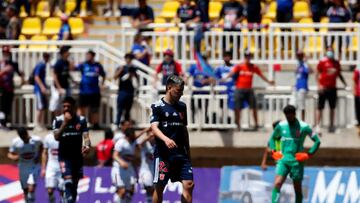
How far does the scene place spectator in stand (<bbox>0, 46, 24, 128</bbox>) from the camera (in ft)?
84.9

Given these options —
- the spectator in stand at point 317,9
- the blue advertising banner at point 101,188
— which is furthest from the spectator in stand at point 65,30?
the spectator in stand at point 317,9

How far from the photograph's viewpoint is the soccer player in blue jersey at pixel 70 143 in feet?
63.8

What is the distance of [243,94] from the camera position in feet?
82.9

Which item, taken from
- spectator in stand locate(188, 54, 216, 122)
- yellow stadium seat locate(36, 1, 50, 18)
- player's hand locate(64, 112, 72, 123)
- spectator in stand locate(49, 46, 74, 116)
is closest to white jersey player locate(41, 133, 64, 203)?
player's hand locate(64, 112, 72, 123)

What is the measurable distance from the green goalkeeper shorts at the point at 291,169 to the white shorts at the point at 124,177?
3.57 meters

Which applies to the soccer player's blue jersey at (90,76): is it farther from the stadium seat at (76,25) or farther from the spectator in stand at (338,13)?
the spectator in stand at (338,13)

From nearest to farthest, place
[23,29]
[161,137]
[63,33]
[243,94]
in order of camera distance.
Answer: [161,137] → [243,94] → [63,33] → [23,29]

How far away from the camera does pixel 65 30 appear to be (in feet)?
90.0

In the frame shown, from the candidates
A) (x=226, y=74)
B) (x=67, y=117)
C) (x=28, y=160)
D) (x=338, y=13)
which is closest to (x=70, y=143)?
(x=67, y=117)

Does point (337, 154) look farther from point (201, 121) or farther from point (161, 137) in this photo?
point (161, 137)

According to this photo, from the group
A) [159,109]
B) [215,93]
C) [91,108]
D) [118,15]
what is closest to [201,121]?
[215,93]

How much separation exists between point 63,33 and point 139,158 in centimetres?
365

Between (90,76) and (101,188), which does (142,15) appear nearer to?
(90,76)

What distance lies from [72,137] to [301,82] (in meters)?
6.95
